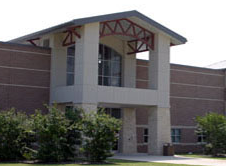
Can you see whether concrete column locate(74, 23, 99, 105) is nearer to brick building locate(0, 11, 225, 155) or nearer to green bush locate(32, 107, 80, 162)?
brick building locate(0, 11, 225, 155)

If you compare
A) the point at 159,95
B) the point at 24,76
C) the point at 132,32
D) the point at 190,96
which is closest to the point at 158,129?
the point at 159,95

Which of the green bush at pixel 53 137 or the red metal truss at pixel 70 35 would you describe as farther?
the red metal truss at pixel 70 35

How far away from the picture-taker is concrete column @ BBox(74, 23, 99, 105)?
29.1 metres

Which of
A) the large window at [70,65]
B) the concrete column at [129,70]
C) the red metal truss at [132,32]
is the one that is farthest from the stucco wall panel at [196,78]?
the large window at [70,65]

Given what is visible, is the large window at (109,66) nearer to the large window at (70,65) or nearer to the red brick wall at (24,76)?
the large window at (70,65)

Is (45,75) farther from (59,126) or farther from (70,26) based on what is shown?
(59,126)

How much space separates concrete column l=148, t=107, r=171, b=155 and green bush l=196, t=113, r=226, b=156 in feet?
11.0

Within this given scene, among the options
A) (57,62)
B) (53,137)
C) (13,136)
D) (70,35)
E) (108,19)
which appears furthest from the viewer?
(57,62)

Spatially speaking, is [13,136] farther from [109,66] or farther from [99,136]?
[109,66]

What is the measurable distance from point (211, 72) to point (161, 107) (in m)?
11.4

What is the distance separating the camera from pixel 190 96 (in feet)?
133

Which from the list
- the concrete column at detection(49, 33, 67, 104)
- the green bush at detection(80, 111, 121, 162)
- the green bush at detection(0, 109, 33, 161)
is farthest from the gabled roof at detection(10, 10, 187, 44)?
the green bush at detection(0, 109, 33, 161)

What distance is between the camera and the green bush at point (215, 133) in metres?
33.4

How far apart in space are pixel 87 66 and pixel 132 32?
21.3ft
